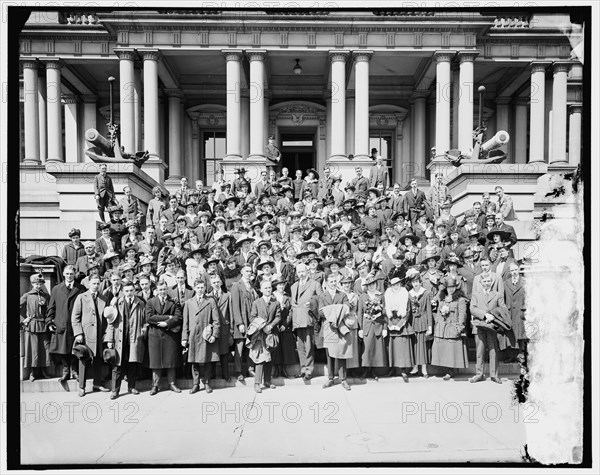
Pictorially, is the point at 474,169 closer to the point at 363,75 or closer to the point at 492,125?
the point at 363,75

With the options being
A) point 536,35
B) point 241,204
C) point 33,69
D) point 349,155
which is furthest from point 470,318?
point 33,69

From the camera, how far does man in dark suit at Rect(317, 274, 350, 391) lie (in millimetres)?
7316

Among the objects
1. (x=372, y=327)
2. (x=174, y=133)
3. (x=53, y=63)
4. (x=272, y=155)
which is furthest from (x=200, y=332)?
(x=53, y=63)

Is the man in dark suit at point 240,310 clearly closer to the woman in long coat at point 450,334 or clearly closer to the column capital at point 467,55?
the woman in long coat at point 450,334

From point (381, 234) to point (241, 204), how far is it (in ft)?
11.3

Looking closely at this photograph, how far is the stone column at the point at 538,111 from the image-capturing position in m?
19.1

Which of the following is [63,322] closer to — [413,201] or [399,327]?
[399,327]

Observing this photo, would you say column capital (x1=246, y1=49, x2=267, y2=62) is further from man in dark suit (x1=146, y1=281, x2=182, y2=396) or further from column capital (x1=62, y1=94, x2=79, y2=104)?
man in dark suit (x1=146, y1=281, x2=182, y2=396)

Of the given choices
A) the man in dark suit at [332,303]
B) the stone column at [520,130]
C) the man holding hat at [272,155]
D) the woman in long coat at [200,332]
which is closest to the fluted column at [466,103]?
the stone column at [520,130]

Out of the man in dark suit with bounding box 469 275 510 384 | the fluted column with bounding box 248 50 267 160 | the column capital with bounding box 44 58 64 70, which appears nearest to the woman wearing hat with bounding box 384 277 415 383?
the man in dark suit with bounding box 469 275 510 384

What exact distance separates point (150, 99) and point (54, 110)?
4859 mm

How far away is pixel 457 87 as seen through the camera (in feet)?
63.3

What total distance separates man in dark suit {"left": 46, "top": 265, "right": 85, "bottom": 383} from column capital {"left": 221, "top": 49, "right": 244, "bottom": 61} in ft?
43.3

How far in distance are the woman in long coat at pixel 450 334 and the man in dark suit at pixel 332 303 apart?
1.44 meters
